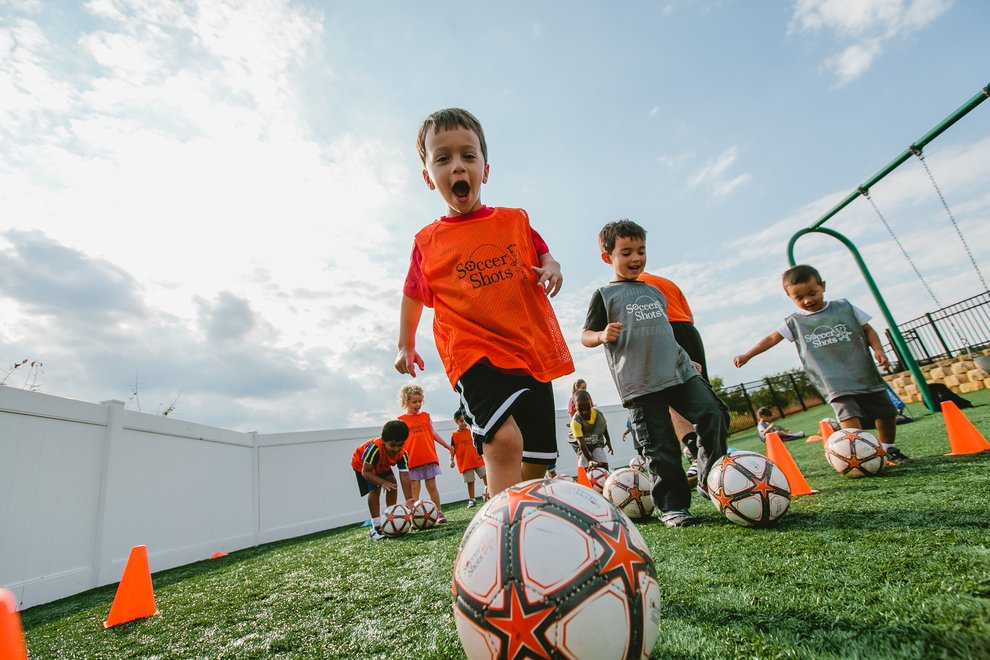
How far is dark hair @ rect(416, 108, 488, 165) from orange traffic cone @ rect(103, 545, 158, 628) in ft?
11.9

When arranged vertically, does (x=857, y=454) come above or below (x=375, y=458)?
below

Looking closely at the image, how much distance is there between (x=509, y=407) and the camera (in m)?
2.17

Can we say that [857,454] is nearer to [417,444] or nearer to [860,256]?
[417,444]

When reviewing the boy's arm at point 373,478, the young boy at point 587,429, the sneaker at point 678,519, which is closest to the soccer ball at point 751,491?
the sneaker at point 678,519

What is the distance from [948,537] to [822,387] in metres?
2.98

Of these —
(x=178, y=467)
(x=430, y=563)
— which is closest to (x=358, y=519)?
(x=178, y=467)

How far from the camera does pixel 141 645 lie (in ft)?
8.82

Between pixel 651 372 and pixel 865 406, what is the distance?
2557 mm

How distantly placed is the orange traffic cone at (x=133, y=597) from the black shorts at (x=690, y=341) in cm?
498

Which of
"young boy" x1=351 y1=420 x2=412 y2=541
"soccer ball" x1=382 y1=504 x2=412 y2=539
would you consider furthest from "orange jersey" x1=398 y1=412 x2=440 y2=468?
"soccer ball" x1=382 y1=504 x2=412 y2=539

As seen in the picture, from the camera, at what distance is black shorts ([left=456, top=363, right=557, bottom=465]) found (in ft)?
7.13

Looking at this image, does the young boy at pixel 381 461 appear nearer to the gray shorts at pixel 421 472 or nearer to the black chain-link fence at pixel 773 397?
the gray shorts at pixel 421 472

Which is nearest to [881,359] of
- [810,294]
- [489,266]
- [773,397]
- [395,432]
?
[810,294]

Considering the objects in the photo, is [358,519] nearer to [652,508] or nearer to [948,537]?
[652,508]
